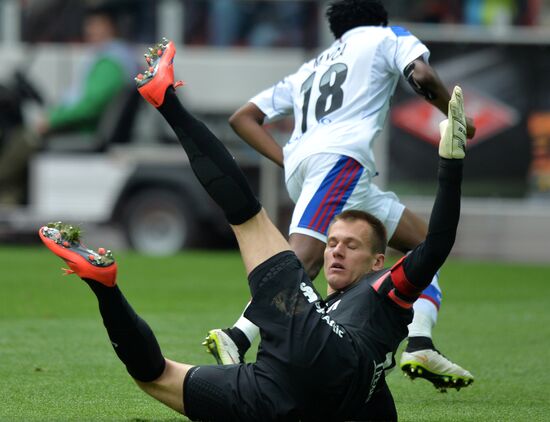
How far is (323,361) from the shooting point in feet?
18.7

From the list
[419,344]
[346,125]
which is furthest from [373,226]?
[346,125]

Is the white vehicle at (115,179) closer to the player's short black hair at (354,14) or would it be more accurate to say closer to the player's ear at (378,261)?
the player's short black hair at (354,14)

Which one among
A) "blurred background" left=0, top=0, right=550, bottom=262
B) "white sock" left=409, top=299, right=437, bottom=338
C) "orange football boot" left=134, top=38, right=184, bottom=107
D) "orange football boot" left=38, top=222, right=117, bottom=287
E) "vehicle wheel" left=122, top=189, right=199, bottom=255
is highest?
"orange football boot" left=134, top=38, right=184, bottom=107

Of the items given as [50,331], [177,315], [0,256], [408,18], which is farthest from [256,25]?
[50,331]

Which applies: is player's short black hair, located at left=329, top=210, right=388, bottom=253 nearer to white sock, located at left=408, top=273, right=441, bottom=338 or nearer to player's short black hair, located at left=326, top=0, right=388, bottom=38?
white sock, located at left=408, top=273, right=441, bottom=338

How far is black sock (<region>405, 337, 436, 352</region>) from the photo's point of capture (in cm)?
735

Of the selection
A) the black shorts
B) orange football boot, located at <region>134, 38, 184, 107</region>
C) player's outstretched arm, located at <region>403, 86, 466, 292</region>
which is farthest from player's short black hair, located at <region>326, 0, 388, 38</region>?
the black shorts

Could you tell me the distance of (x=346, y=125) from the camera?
7.86 metres

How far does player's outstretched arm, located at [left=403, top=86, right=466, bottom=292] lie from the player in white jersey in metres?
1.74

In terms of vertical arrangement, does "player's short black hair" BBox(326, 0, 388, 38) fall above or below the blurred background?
above

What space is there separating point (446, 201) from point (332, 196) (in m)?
2.09

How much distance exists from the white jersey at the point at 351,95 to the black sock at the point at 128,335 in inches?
90.5

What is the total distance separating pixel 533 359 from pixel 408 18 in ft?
40.8

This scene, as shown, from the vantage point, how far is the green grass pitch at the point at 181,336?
6777 millimetres
